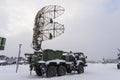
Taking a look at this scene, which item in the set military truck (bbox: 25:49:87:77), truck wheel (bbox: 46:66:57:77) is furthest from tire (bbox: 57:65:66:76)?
truck wheel (bbox: 46:66:57:77)

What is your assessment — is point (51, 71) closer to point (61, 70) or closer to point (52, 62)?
point (52, 62)

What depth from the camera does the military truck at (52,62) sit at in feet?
64.1

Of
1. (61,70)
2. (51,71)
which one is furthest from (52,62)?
(61,70)

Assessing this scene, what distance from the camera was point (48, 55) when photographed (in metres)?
19.7

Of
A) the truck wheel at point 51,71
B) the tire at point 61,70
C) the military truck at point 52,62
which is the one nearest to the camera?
the truck wheel at point 51,71

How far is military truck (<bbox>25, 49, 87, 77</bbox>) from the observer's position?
1953cm

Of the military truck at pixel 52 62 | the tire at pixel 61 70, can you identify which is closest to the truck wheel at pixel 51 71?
the military truck at pixel 52 62

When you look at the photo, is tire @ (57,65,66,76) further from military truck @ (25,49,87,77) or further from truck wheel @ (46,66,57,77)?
truck wheel @ (46,66,57,77)

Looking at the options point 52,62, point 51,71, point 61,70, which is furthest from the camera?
point 61,70

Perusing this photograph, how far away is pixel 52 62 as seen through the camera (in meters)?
19.8

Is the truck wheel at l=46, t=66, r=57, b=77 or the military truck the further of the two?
the military truck

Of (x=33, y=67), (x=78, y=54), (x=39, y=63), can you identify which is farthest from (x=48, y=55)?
(x=78, y=54)

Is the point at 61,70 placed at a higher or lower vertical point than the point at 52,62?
lower

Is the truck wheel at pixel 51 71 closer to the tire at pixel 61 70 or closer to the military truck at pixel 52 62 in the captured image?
the military truck at pixel 52 62
